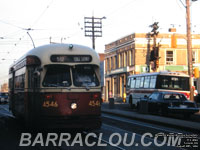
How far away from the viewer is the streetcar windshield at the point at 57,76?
1323cm

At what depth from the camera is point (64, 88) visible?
13156 mm

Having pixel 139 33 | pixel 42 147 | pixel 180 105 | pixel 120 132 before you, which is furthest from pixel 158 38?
pixel 42 147

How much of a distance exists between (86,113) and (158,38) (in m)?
47.0

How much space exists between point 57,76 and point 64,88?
49cm

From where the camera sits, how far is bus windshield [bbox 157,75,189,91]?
30922mm

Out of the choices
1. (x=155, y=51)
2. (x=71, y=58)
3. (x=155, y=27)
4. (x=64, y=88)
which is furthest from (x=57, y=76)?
(x=155, y=27)

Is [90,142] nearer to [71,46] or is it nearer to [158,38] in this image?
[71,46]

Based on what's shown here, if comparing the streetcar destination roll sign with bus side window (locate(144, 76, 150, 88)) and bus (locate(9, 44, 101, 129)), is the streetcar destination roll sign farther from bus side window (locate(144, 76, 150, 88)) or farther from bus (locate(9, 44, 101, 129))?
bus side window (locate(144, 76, 150, 88))

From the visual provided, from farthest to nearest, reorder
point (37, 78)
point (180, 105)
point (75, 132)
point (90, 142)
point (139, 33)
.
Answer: point (139, 33) < point (180, 105) < point (75, 132) < point (37, 78) < point (90, 142)

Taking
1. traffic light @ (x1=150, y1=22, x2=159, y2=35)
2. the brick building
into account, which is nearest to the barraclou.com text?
the brick building

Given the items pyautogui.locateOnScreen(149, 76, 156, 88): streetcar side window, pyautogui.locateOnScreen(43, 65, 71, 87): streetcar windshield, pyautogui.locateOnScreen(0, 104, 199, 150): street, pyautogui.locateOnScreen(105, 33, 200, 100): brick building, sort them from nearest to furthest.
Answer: pyautogui.locateOnScreen(0, 104, 199, 150): street → pyautogui.locateOnScreen(43, 65, 71, 87): streetcar windshield → pyautogui.locateOnScreen(149, 76, 156, 88): streetcar side window → pyautogui.locateOnScreen(105, 33, 200, 100): brick building

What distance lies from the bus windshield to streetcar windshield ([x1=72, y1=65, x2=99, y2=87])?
1778 cm

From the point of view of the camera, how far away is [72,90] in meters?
13.2

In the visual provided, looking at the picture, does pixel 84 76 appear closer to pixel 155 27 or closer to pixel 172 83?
pixel 172 83
